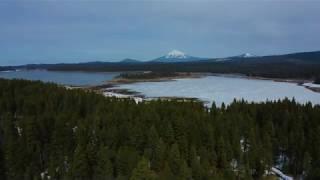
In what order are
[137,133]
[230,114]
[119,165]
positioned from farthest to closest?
[230,114]
[137,133]
[119,165]

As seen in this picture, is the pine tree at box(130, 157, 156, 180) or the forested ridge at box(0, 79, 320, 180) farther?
the forested ridge at box(0, 79, 320, 180)

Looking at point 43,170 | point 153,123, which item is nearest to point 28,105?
point 43,170

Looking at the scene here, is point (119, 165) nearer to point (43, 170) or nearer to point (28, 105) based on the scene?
point (43, 170)

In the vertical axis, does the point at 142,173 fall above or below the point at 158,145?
below

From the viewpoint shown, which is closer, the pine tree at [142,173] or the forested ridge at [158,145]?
the pine tree at [142,173]

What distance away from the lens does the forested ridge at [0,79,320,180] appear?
36844 millimetres

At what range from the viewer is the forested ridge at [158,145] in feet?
121

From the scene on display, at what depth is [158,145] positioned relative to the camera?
38.7 meters

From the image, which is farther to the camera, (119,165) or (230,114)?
(230,114)

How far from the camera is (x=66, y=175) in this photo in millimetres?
38875

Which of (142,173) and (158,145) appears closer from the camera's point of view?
(142,173)

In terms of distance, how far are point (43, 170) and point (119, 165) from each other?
11852mm

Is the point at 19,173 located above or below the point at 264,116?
below

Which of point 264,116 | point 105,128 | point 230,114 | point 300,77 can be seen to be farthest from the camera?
point 300,77
